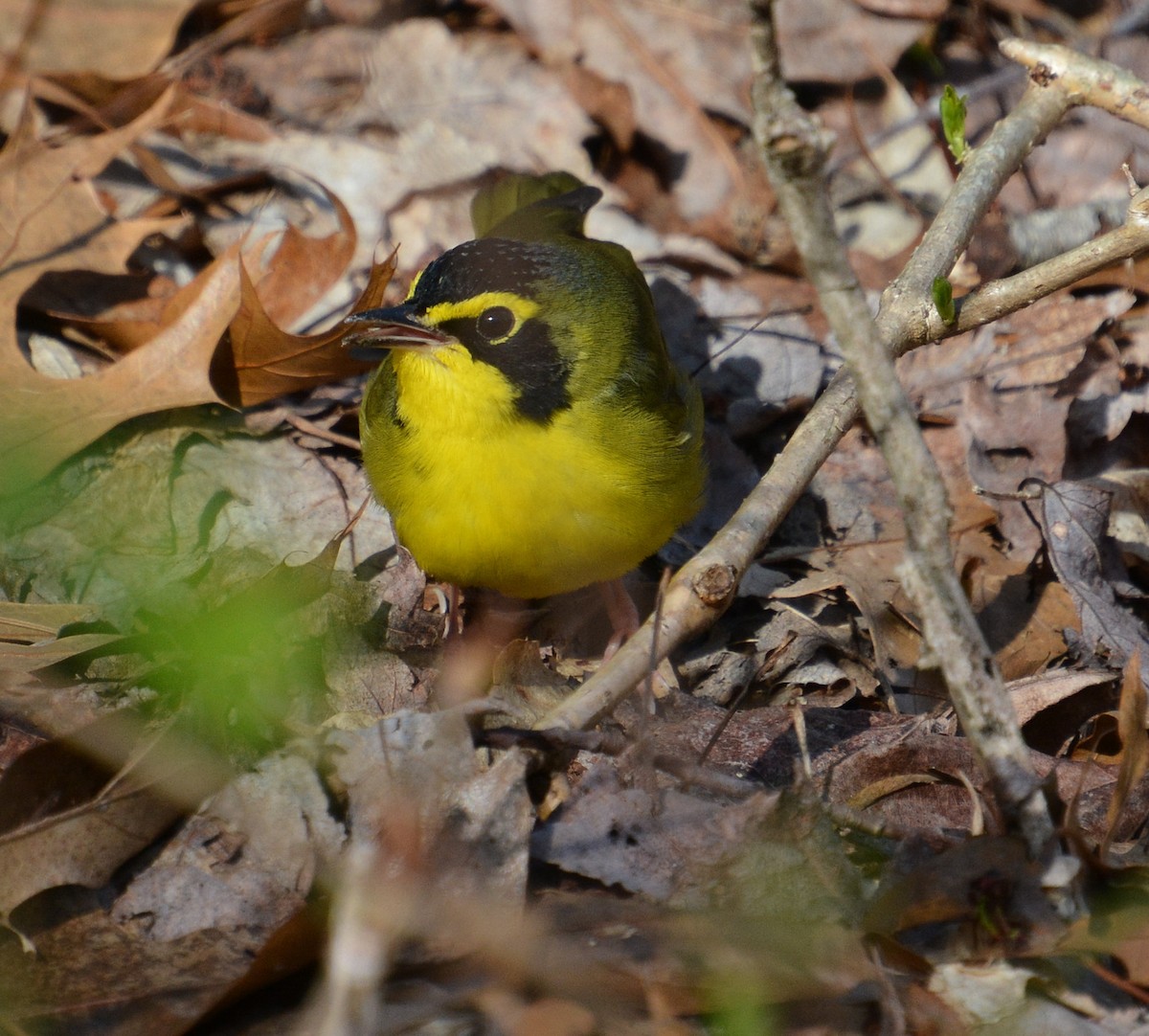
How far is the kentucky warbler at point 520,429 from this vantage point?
4.40 metres

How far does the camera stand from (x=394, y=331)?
4340 millimetres

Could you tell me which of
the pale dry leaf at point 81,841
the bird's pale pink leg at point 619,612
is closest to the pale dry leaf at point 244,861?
the pale dry leaf at point 81,841

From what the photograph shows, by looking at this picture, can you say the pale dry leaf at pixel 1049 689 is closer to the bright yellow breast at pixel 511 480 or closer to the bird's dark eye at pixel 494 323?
the bright yellow breast at pixel 511 480

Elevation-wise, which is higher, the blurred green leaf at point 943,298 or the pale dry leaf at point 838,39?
the blurred green leaf at point 943,298

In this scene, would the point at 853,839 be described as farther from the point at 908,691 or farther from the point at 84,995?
the point at 84,995

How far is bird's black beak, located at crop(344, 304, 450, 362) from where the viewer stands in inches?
170

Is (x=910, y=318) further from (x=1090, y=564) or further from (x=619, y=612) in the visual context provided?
(x=619, y=612)

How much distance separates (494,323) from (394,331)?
351mm

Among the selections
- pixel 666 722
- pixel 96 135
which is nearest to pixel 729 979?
pixel 666 722

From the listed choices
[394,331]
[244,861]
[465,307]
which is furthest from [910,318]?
[244,861]

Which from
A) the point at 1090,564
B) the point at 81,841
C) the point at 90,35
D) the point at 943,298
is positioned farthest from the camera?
the point at 90,35

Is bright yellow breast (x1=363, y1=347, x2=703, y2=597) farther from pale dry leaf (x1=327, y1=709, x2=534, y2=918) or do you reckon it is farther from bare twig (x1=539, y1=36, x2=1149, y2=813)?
pale dry leaf (x1=327, y1=709, x2=534, y2=918)

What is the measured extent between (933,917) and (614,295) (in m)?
2.72

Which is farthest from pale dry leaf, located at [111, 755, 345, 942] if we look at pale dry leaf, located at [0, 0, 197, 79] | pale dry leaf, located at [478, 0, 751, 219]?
pale dry leaf, located at [478, 0, 751, 219]
